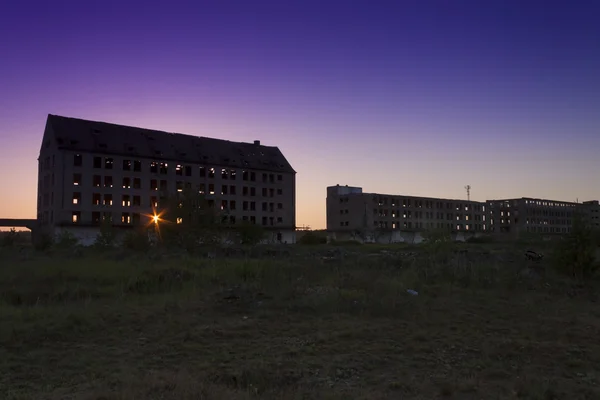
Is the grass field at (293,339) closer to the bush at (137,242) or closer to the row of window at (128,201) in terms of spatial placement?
the bush at (137,242)

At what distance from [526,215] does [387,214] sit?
173 ft

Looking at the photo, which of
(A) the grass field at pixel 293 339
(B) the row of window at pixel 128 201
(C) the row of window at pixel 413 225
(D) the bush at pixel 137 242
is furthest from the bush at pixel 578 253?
(C) the row of window at pixel 413 225

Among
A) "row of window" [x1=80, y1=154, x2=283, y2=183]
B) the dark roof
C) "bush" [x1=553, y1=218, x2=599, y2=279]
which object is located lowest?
"bush" [x1=553, y1=218, x2=599, y2=279]

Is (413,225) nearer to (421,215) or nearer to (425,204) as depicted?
(421,215)

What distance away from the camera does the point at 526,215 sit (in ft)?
473

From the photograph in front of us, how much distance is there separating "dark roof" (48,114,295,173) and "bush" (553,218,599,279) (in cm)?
6812

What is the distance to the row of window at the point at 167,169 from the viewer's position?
76.3 meters

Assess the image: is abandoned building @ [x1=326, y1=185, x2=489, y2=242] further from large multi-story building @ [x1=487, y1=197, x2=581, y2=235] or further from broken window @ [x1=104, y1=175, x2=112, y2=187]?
broken window @ [x1=104, y1=175, x2=112, y2=187]

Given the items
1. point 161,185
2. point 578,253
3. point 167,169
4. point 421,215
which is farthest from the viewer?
point 421,215

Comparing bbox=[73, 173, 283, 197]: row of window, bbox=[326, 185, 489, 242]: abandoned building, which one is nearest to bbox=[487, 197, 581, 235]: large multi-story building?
bbox=[326, 185, 489, 242]: abandoned building

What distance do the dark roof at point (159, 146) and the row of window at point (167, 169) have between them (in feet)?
3.48

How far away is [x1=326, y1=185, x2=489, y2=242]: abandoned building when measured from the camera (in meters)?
112

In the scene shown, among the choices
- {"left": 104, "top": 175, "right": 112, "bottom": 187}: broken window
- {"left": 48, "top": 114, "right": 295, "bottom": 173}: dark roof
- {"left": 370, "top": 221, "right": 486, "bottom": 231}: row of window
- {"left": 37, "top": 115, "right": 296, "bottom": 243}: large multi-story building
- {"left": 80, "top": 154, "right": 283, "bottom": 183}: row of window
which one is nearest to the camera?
{"left": 37, "top": 115, "right": 296, "bottom": 243}: large multi-story building

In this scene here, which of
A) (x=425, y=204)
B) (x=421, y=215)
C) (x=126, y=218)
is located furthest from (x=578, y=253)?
(x=425, y=204)
